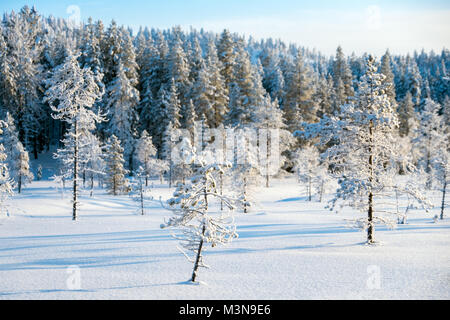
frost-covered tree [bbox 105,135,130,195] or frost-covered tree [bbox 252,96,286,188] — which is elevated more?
frost-covered tree [bbox 252,96,286,188]

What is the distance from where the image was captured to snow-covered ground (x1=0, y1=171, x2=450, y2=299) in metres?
8.80

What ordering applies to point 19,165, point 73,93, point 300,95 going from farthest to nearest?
1. point 300,95
2. point 19,165
3. point 73,93

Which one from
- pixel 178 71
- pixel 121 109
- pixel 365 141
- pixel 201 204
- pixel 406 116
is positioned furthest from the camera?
pixel 406 116

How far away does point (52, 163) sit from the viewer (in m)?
56.6

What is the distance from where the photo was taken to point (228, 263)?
38.4ft

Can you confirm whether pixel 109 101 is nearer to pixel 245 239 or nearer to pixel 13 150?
pixel 13 150

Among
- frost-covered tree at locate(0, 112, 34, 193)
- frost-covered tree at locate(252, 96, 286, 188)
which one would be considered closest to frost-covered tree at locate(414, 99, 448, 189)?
frost-covered tree at locate(252, 96, 286, 188)

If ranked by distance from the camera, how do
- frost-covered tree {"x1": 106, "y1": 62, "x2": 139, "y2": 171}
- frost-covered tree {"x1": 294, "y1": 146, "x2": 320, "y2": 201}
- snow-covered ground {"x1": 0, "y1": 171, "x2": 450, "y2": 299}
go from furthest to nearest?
frost-covered tree {"x1": 106, "y1": 62, "x2": 139, "y2": 171}
frost-covered tree {"x1": 294, "y1": 146, "x2": 320, "y2": 201}
snow-covered ground {"x1": 0, "y1": 171, "x2": 450, "y2": 299}

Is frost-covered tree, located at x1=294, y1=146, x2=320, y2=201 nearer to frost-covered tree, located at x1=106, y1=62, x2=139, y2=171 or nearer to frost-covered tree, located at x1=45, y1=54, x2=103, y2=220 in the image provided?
frost-covered tree, located at x1=45, y1=54, x2=103, y2=220

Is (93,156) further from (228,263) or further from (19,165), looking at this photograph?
(228,263)

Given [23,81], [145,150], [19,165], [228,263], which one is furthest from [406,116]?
[23,81]

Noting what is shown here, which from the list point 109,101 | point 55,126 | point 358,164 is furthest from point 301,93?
point 55,126

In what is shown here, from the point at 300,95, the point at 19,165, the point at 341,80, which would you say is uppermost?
the point at 341,80

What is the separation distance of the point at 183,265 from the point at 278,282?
385cm
